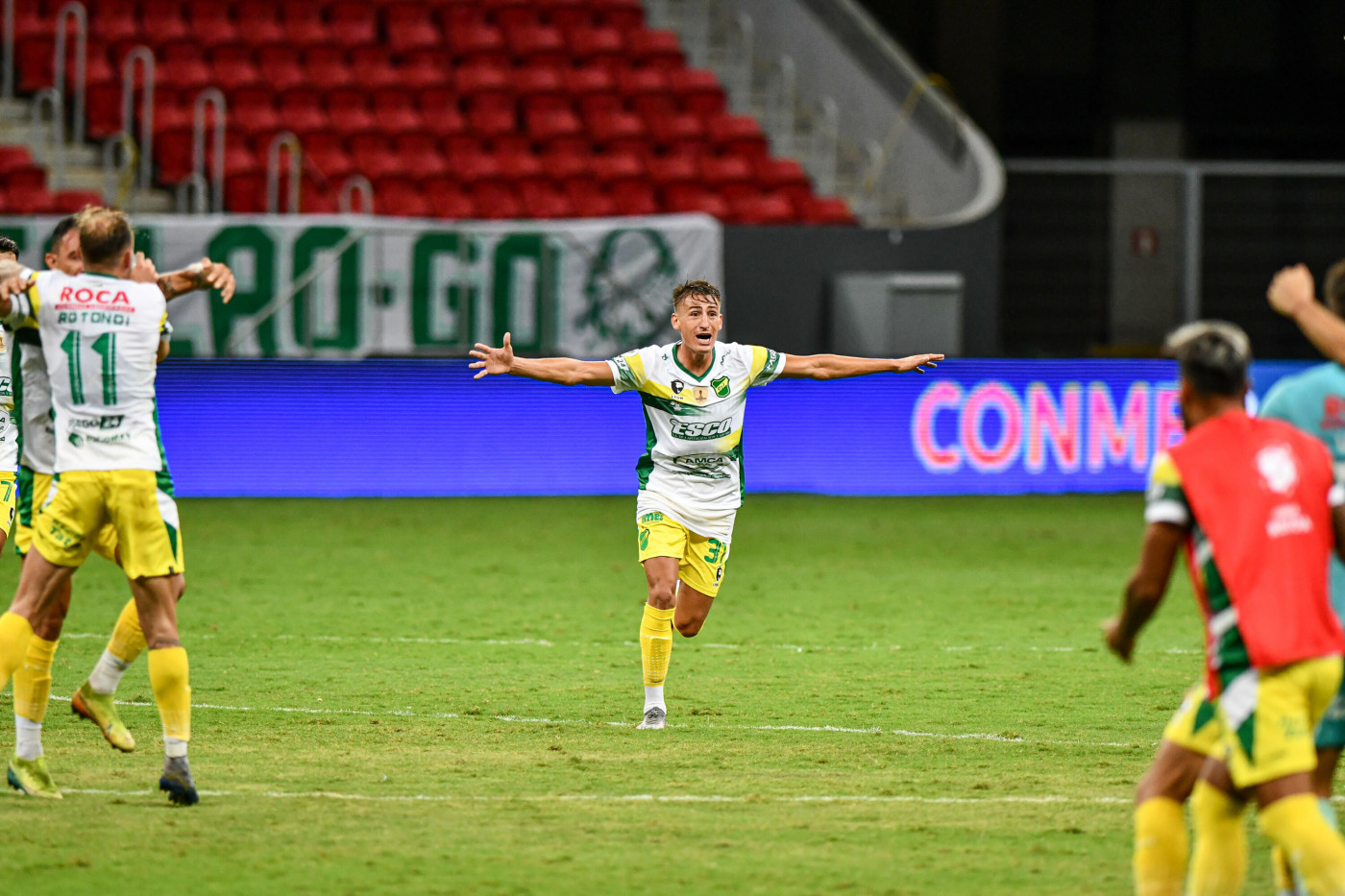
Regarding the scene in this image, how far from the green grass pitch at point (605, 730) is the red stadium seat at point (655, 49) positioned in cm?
1080

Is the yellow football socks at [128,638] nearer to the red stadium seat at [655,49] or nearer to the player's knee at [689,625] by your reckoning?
the player's knee at [689,625]

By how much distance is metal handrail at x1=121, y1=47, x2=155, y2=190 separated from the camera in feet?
66.1

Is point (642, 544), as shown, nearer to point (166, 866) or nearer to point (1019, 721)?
point (1019, 721)

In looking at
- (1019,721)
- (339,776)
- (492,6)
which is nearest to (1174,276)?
(492,6)

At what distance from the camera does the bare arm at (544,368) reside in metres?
8.11

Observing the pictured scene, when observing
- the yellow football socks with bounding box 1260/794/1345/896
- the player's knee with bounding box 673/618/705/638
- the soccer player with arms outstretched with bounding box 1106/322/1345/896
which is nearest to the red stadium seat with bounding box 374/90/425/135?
the player's knee with bounding box 673/618/705/638

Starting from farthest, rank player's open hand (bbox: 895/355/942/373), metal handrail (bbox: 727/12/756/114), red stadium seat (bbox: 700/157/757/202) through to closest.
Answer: metal handrail (bbox: 727/12/756/114) → red stadium seat (bbox: 700/157/757/202) → player's open hand (bbox: 895/355/942/373)

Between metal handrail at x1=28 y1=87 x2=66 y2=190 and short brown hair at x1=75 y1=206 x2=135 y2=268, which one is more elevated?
metal handrail at x1=28 y1=87 x2=66 y2=190

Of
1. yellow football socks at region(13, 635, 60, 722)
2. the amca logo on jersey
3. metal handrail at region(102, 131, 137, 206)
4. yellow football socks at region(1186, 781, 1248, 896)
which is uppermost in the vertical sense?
metal handrail at region(102, 131, 137, 206)

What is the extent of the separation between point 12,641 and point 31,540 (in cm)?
69

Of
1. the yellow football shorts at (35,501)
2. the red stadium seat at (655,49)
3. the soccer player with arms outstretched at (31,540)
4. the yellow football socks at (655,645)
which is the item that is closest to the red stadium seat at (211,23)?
the red stadium seat at (655,49)

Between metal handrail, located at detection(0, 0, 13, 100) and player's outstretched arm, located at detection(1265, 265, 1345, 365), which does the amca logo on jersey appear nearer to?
player's outstretched arm, located at detection(1265, 265, 1345, 365)

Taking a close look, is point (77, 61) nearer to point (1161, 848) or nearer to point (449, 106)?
point (449, 106)

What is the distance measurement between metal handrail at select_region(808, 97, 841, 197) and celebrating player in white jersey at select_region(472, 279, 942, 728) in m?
15.5
